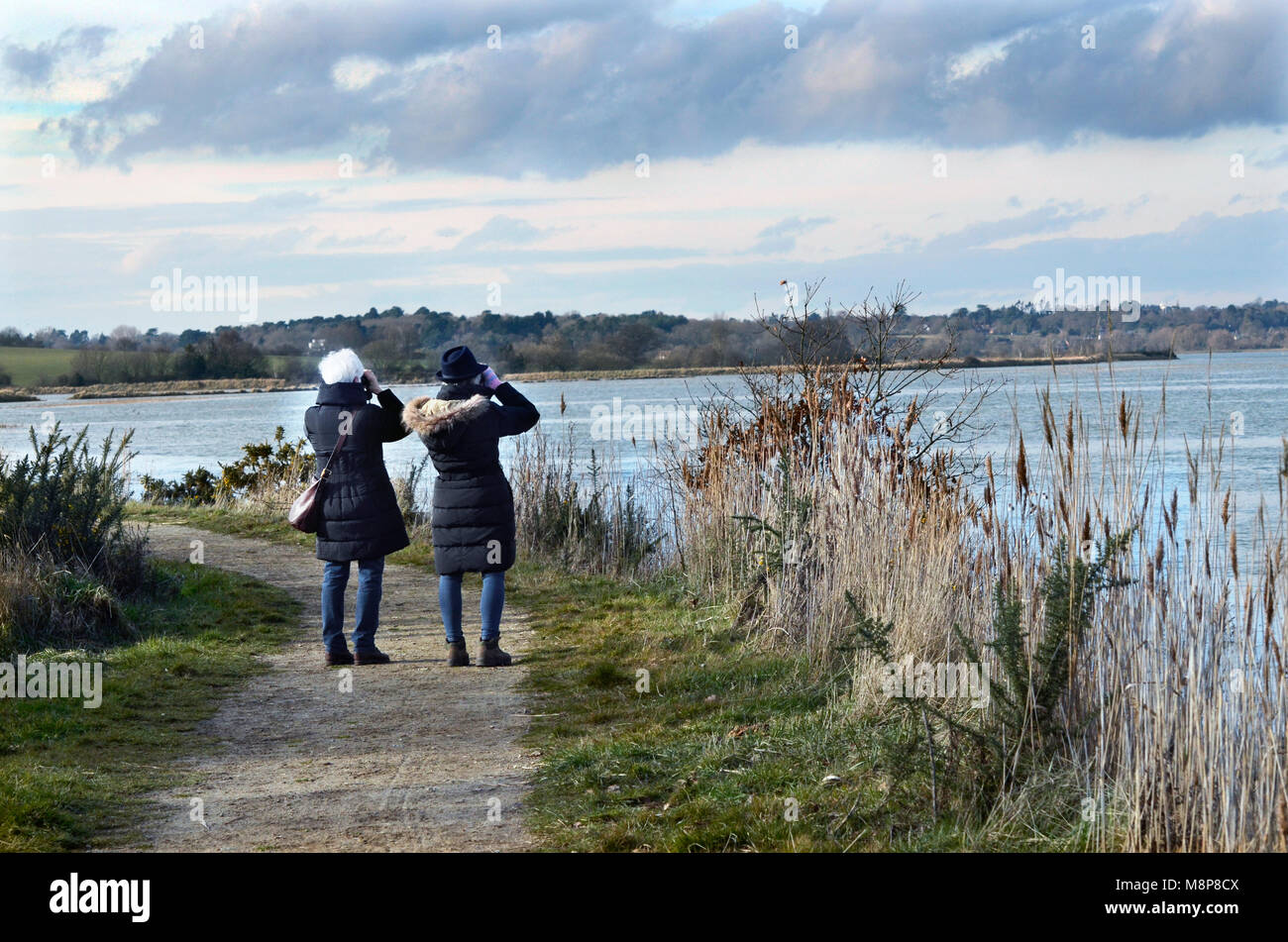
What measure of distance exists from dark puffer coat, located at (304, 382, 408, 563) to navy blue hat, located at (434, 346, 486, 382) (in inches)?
18.2

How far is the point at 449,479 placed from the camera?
7941 millimetres

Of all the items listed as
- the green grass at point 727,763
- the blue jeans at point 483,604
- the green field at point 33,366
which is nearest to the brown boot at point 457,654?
the blue jeans at point 483,604

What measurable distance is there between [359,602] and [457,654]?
736mm

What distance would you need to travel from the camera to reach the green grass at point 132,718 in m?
5.15

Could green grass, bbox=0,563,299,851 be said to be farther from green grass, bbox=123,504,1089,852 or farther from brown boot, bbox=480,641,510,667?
green grass, bbox=123,504,1089,852

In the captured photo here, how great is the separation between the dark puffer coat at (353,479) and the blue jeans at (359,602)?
0.14 meters

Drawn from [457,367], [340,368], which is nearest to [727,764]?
[457,367]

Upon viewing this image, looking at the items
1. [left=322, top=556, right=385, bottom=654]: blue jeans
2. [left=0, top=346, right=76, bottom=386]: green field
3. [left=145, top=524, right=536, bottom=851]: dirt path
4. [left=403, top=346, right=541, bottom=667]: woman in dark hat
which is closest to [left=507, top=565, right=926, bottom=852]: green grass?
[left=145, top=524, right=536, bottom=851]: dirt path

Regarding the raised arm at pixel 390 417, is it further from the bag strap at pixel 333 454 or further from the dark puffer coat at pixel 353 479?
the bag strap at pixel 333 454

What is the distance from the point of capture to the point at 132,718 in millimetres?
6980
